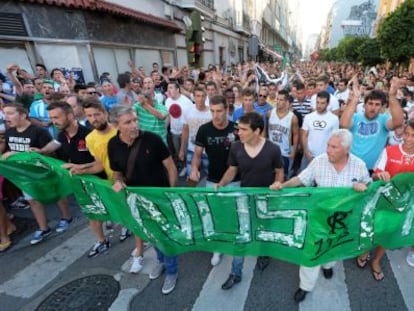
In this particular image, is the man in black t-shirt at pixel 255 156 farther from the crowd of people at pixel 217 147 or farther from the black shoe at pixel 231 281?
the black shoe at pixel 231 281

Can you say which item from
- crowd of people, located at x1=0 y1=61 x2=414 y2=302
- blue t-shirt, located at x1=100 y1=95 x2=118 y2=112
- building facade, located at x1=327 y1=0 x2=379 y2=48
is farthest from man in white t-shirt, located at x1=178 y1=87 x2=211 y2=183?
building facade, located at x1=327 y1=0 x2=379 y2=48

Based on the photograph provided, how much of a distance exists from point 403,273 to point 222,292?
6.89 ft

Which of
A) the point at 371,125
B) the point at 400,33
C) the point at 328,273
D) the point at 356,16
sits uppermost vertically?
the point at 356,16

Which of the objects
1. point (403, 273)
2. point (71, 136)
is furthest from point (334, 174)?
point (71, 136)

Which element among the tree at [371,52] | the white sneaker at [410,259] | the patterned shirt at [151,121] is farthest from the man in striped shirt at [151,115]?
the tree at [371,52]

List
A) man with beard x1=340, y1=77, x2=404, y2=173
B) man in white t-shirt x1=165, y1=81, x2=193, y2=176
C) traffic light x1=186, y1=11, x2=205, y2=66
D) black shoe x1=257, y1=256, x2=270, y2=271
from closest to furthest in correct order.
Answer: black shoe x1=257, y1=256, x2=270, y2=271 → man with beard x1=340, y1=77, x2=404, y2=173 → man in white t-shirt x1=165, y1=81, x2=193, y2=176 → traffic light x1=186, y1=11, x2=205, y2=66

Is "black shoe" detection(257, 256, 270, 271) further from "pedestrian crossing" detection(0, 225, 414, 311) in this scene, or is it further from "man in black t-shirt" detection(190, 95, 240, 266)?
"man in black t-shirt" detection(190, 95, 240, 266)

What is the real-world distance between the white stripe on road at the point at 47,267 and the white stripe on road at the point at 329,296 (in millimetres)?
2961

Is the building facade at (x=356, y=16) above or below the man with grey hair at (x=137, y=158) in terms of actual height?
above

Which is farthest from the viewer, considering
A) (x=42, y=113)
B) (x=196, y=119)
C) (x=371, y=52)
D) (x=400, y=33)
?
(x=371, y=52)

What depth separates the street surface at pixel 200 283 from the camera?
9.71 ft

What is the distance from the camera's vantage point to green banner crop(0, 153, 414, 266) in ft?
8.61

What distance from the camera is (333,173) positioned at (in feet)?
9.21

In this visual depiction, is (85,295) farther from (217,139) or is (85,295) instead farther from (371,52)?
(371,52)
